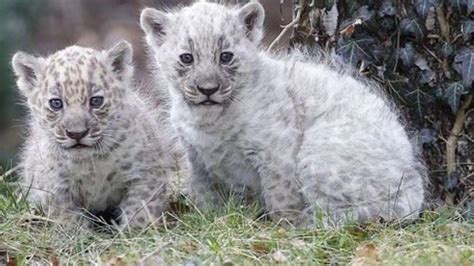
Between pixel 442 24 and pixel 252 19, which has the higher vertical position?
pixel 252 19

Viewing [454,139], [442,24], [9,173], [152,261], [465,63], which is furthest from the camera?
[9,173]

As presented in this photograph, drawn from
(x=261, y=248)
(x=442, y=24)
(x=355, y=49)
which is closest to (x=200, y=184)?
(x=261, y=248)

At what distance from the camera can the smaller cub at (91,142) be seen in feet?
30.9

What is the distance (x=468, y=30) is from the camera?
33.8 feet

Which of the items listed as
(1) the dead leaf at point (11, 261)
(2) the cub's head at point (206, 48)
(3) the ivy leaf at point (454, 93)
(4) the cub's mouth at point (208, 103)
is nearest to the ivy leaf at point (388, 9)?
(3) the ivy leaf at point (454, 93)

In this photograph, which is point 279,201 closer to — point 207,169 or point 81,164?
point 207,169

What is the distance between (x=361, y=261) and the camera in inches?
335

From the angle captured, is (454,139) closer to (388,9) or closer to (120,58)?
(388,9)

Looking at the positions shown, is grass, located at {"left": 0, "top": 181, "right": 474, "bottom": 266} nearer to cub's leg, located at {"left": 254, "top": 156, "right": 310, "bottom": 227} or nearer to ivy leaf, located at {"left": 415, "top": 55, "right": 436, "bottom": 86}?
cub's leg, located at {"left": 254, "top": 156, "right": 310, "bottom": 227}

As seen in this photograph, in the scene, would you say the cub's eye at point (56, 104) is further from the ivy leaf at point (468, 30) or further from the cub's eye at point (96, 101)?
the ivy leaf at point (468, 30)

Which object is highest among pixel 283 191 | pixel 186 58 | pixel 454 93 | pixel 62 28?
pixel 186 58

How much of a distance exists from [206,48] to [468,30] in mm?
1948

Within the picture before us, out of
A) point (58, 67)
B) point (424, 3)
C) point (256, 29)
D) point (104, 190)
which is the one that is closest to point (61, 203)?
point (104, 190)

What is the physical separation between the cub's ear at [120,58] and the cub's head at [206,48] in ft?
0.65
